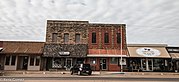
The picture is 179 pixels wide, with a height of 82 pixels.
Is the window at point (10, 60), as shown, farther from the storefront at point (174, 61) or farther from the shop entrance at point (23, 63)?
the storefront at point (174, 61)

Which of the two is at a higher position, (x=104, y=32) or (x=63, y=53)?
(x=104, y=32)

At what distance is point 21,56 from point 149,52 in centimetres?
2141

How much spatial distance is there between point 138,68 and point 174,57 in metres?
6.03

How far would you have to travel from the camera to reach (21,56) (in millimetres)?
34500

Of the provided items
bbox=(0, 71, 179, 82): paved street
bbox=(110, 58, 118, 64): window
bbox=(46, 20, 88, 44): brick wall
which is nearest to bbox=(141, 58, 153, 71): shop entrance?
bbox=(110, 58, 118, 64): window

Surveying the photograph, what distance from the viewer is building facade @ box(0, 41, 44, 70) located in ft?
110

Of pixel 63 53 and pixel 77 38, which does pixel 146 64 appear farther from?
pixel 63 53

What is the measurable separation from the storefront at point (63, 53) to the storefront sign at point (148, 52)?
9247 millimetres

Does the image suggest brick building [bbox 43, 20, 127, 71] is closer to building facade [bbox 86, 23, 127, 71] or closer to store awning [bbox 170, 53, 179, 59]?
building facade [bbox 86, 23, 127, 71]

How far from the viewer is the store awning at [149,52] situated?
33.8 m

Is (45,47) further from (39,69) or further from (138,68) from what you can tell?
(138,68)

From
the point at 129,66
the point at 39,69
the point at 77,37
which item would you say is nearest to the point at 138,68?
the point at 129,66

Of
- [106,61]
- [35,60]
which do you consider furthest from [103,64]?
[35,60]

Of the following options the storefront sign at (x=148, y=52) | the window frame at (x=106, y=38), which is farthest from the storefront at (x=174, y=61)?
the window frame at (x=106, y=38)
